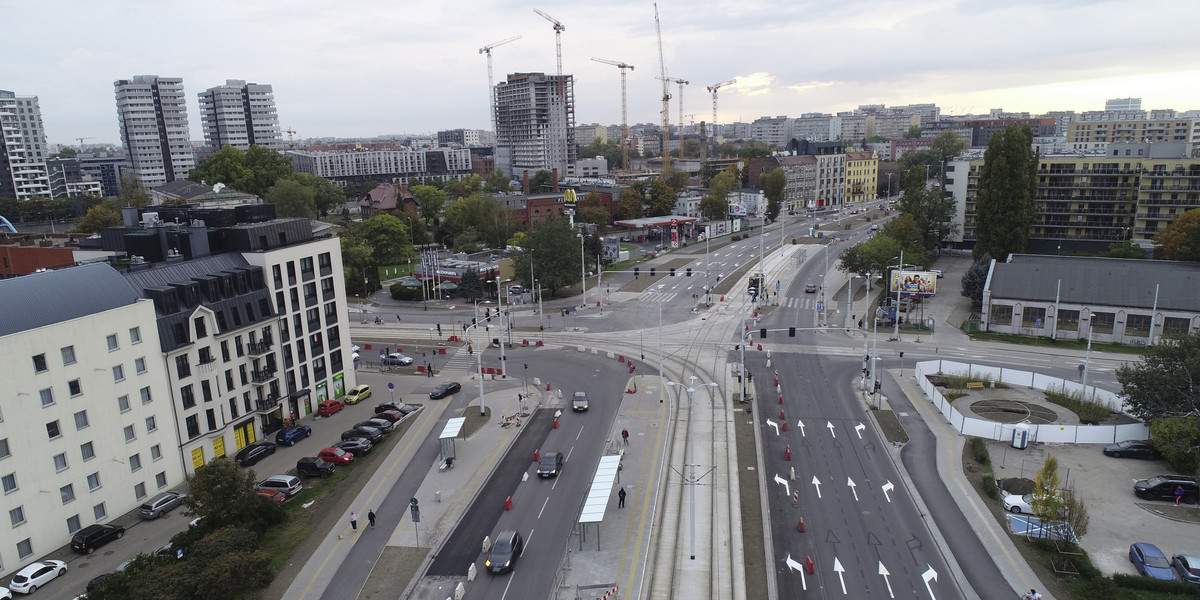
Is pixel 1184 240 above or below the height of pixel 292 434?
above

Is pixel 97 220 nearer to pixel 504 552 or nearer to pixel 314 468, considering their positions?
pixel 314 468

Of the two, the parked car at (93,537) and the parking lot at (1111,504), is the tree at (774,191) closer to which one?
the parking lot at (1111,504)

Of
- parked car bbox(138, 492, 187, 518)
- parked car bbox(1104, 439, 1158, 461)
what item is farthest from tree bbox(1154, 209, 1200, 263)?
parked car bbox(138, 492, 187, 518)

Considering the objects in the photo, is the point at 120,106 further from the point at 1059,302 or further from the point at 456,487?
the point at 1059,302

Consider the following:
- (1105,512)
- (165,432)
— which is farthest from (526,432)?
(1105,512)

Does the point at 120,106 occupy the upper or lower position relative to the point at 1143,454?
upper

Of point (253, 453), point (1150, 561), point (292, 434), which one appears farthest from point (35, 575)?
point (1150, 561)

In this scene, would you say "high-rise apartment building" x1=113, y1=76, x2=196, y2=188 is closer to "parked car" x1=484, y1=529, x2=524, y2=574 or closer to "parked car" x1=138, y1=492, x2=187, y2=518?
"parked car" x1=138, y1=492, x2=187, y2=518
